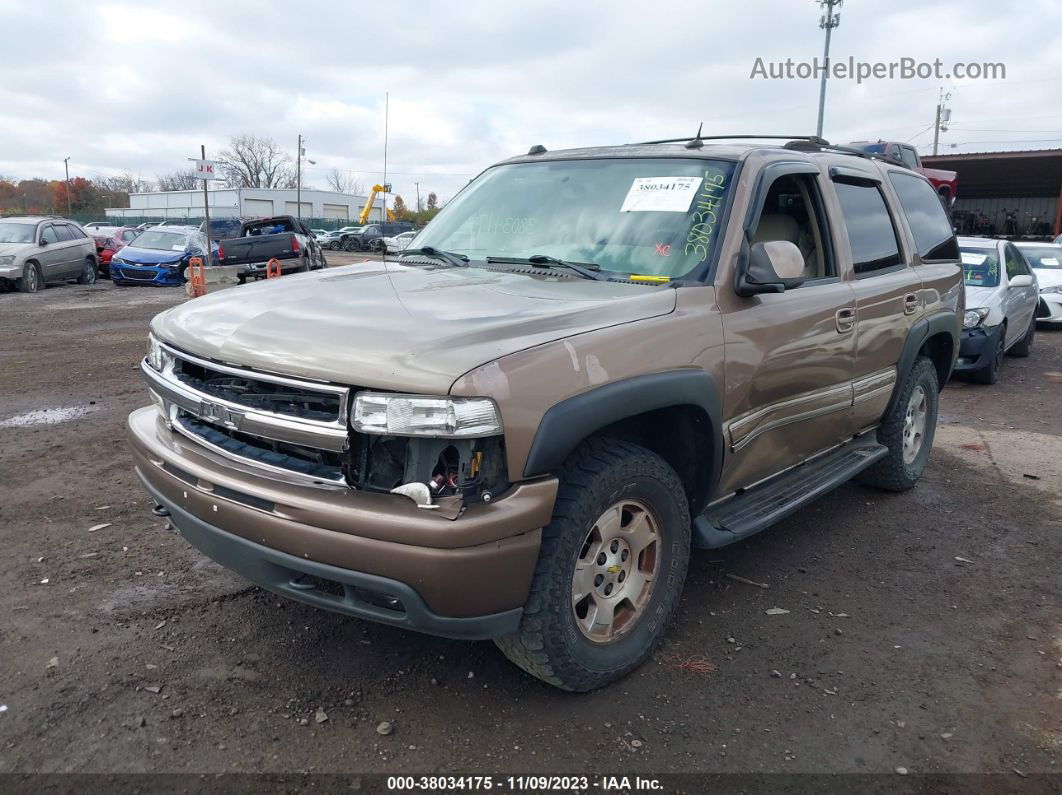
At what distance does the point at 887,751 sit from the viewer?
9.00 ft

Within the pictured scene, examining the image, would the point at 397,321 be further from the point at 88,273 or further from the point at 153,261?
the point at 88,273

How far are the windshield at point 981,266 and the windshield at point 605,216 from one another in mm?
7561

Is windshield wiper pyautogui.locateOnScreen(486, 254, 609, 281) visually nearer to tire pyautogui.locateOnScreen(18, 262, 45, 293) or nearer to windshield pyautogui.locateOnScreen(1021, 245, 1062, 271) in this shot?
windshield pyautogui.locateOnScreen(1021, 245, 1062, 271)

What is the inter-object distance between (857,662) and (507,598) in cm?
165

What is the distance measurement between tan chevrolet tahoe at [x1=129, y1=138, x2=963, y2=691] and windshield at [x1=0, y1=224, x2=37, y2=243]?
16430 millimetres

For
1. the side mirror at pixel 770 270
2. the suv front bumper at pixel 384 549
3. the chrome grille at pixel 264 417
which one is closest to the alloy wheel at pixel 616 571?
the suv front bumper at pixel 384 549

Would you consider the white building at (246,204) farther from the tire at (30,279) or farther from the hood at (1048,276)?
the hood at (1048,276)

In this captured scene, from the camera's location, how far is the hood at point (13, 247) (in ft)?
54.3

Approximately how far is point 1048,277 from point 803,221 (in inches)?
493

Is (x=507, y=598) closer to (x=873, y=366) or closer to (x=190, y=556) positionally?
(x=190, y=556)

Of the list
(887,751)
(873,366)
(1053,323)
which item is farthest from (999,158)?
(887,751)

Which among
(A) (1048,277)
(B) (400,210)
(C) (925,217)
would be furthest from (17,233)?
(B) (400,210)

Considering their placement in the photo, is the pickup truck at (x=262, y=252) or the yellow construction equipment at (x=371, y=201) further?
the yellow construction equipment at (x=371, y=201)

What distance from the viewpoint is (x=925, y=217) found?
5383 millimetres
